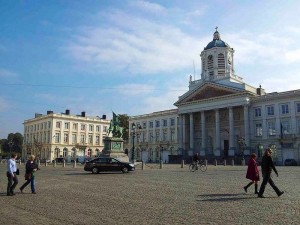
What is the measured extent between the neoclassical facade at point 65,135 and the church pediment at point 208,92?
3551 cm

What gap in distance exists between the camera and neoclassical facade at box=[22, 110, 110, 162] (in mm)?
97500

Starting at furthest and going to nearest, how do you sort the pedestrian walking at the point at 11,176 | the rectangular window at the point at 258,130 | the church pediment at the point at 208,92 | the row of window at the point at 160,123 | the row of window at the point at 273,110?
1. the row of window at the point at 160,123
2. the church pediment at the point at 208,92
3. the rectangular window at the point at 258,130
4. the row of window at the point at 273,110
5. the pedestrian walking at the point at 11,176

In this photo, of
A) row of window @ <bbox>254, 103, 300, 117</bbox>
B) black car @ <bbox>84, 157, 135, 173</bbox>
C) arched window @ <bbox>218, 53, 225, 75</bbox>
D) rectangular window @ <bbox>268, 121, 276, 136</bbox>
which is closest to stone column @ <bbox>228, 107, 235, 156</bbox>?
row of window @ <bbox>254, 103, 300, 117</bbox>

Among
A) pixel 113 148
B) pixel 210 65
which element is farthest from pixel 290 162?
pixel 113 148

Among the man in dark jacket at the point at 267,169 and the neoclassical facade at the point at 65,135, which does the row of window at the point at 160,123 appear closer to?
the neoclassical facade at the point at 65,135

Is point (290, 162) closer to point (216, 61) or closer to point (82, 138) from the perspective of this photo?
point (216, 61)

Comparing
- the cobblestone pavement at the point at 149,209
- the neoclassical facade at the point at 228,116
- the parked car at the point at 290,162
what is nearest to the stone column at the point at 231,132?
the neoclassical facade at the point at 228,116

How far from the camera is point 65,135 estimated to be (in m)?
100

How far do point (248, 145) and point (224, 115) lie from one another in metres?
10.2

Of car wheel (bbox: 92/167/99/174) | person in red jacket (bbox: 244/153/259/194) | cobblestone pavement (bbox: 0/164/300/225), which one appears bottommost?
car wheel (bbox: 92/167/99/174)

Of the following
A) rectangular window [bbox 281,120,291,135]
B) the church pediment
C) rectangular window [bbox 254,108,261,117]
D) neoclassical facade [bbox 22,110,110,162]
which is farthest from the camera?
neoclassical facade [bbox 22,110,110,162]

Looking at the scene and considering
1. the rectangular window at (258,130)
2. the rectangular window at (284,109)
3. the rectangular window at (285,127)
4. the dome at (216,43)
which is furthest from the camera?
the dome at (216,43)

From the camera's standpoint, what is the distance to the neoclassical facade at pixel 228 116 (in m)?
61.8

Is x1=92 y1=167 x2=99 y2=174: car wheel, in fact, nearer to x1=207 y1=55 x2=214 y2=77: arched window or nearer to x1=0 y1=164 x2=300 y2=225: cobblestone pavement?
x1=0 y1=164 x2=300 y2=225: cobblestone pavement
